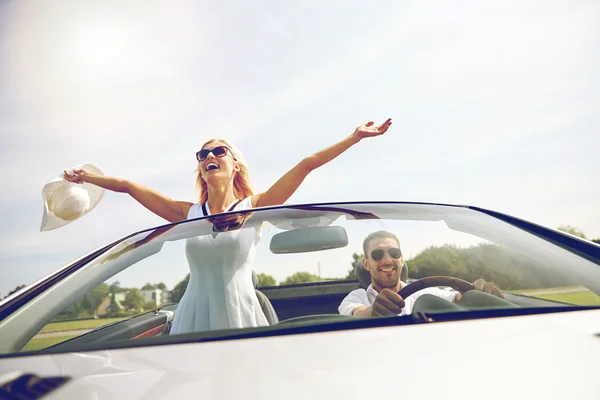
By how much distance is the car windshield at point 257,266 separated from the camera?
148 centimetres

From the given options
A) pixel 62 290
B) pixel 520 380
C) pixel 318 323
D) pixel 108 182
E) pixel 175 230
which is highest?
pixel 108 182

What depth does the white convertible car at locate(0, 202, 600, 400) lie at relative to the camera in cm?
90

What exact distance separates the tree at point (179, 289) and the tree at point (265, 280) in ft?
0.85

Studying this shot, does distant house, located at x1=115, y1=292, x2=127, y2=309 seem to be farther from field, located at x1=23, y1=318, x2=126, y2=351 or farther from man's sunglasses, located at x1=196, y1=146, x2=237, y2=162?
man's sunglasses, located at x1=196, y1=146, x2=237, y2=162

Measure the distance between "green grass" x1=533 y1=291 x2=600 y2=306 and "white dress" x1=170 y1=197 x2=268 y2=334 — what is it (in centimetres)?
78

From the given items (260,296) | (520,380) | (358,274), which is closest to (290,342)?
(520,380)

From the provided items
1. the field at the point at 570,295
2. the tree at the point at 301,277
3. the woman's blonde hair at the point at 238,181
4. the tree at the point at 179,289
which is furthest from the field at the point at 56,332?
the woman's blonde hair at the point at 238,181

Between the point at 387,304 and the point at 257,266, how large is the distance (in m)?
0.60

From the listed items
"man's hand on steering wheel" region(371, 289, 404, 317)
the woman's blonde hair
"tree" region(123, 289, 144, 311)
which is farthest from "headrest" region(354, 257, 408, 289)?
the woman's blonde hair

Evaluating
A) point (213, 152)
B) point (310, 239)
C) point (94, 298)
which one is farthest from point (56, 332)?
point (213, 152)

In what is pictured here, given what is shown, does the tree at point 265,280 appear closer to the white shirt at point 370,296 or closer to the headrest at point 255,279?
the headrest at point 255,279

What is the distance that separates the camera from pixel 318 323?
3.75ft

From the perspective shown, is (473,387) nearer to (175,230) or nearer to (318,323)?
(318,323)

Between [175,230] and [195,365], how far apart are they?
953 mm
